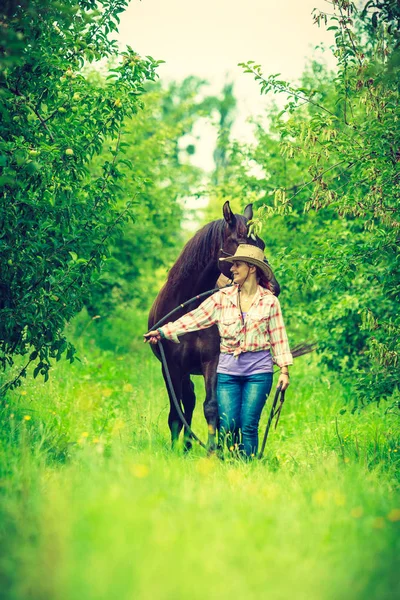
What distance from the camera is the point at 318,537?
2.96 m

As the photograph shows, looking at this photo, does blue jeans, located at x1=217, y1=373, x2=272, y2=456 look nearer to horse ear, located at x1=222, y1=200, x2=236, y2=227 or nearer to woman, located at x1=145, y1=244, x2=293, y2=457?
woman, located at x1=145, y1=244, x2=293, y2=457

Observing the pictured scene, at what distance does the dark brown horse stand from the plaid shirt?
362 millimetres

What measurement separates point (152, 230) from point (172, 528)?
10.9 meters

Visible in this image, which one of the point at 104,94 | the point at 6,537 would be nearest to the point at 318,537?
the point at 6,537

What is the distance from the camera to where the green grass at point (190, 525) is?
7.70 ft

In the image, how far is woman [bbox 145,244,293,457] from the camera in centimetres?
504

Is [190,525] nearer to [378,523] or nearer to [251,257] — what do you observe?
[378,523]

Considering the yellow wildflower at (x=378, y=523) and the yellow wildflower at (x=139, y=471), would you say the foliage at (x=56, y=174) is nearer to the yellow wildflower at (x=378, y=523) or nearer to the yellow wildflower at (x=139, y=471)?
the yellow wildflower at (x=139, y=471)

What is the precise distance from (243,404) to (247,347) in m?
0.47

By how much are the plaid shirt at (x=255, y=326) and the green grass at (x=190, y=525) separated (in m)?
0.91

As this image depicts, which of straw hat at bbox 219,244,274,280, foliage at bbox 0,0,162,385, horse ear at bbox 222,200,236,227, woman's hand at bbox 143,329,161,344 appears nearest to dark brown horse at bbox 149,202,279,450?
horse ear at bbox 222,200,236,227

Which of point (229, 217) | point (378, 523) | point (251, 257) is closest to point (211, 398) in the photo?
point (251, 257)

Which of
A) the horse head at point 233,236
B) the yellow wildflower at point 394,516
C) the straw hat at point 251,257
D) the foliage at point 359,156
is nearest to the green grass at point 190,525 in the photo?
the yellow wildflower at point 394,516

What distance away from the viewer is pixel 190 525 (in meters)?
2.81
